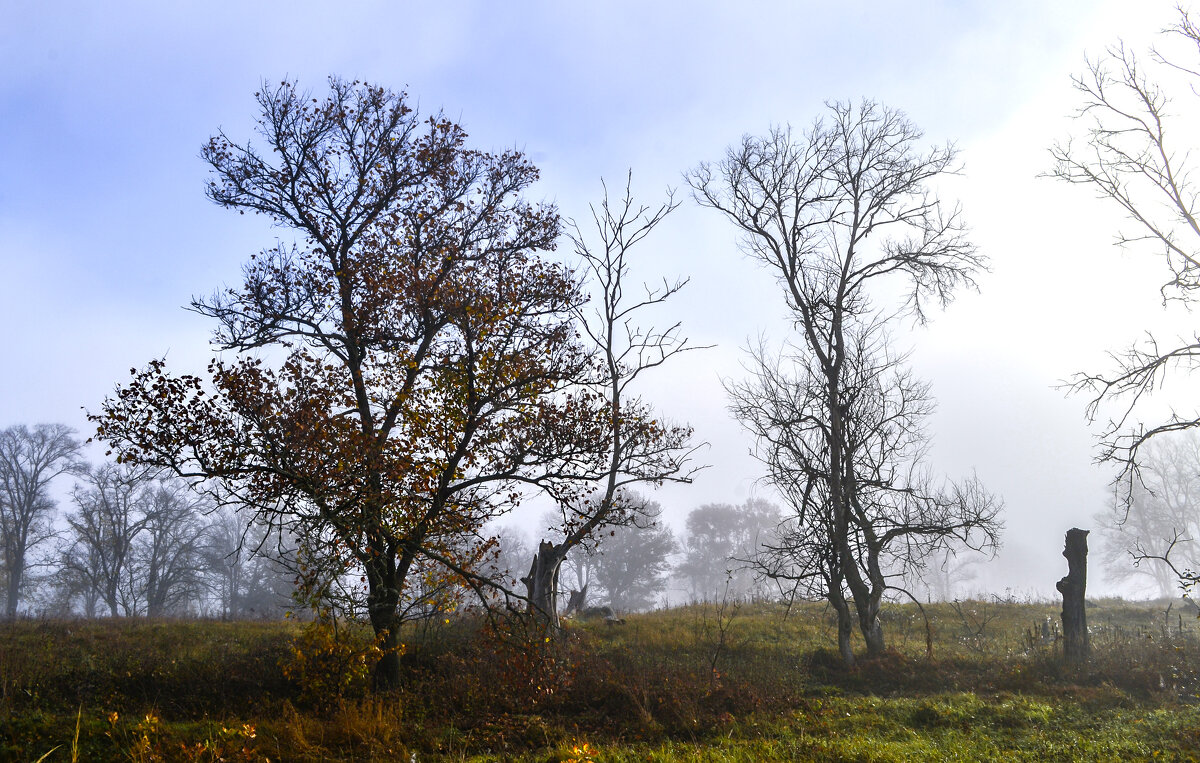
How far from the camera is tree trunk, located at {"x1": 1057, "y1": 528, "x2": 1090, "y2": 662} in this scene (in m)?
13.8

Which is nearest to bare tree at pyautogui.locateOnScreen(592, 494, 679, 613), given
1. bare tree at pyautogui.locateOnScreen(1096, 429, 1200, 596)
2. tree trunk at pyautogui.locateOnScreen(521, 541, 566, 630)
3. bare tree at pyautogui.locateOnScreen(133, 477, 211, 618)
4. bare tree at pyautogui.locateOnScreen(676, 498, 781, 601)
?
bare tree at pyautogui.locateOnScreen(676, 498, 781, 601)

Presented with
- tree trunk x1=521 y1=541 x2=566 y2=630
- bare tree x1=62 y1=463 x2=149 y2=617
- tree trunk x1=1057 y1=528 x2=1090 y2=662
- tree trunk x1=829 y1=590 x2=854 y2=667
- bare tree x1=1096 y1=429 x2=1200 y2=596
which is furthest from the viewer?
bare tree x1=1096 y1=429 x2=1200 y2=596

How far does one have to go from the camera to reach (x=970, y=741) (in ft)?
28.7

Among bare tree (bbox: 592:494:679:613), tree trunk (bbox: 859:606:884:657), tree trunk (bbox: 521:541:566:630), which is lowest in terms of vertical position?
bare tree (bbox: 592:494:679:613)

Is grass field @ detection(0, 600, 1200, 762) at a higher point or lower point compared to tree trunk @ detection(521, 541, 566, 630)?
lower

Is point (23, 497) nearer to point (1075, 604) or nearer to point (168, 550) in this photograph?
point (168, 550)

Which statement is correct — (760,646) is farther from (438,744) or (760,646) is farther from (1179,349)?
(1179,349)

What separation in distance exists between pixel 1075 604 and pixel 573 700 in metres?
11.3

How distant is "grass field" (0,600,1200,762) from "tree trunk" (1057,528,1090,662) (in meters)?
0.51

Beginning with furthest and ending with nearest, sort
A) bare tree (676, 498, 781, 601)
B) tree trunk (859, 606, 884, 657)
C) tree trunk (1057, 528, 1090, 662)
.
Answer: bare tree (676, 498, 781, 601), tree trunk (859, 606, 884, 657), tree trunk (1057, 528, 1090, 662)

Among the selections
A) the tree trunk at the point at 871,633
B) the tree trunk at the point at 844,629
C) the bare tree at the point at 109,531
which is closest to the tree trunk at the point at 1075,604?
the tree trunk at the point at 871,633

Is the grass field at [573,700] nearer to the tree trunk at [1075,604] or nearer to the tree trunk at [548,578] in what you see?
the tree trunk at [1075,604]

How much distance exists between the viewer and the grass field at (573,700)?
7.93m

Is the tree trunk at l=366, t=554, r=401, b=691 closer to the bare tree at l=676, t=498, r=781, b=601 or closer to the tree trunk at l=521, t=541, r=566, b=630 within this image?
the tree trunk at l=521, t=541, r=566, b=630
